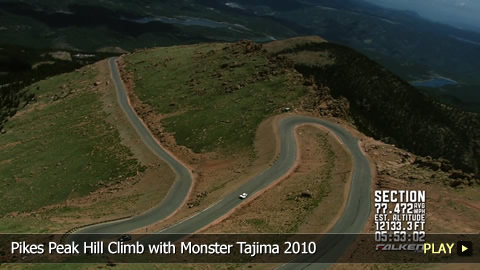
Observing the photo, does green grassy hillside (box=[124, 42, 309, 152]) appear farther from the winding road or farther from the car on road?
the car on road

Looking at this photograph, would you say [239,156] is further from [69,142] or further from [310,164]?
[69,142]

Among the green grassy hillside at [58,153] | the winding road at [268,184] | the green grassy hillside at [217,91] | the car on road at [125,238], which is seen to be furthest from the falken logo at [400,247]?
the green grassy hillside at [58,153]

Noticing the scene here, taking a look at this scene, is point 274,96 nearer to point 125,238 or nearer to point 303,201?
point 303,201

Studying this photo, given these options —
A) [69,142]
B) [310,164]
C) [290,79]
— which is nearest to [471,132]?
[290,79]

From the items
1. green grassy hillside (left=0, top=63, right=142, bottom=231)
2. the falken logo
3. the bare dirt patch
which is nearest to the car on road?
the bare dirt patch

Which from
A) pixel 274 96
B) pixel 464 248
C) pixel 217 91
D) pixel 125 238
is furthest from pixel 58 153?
pixel 464 248

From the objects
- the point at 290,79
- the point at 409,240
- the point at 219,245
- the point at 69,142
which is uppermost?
the point at 290,79

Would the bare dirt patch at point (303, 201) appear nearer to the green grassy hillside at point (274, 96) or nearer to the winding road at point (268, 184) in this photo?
the winding road at point (268, 184)
